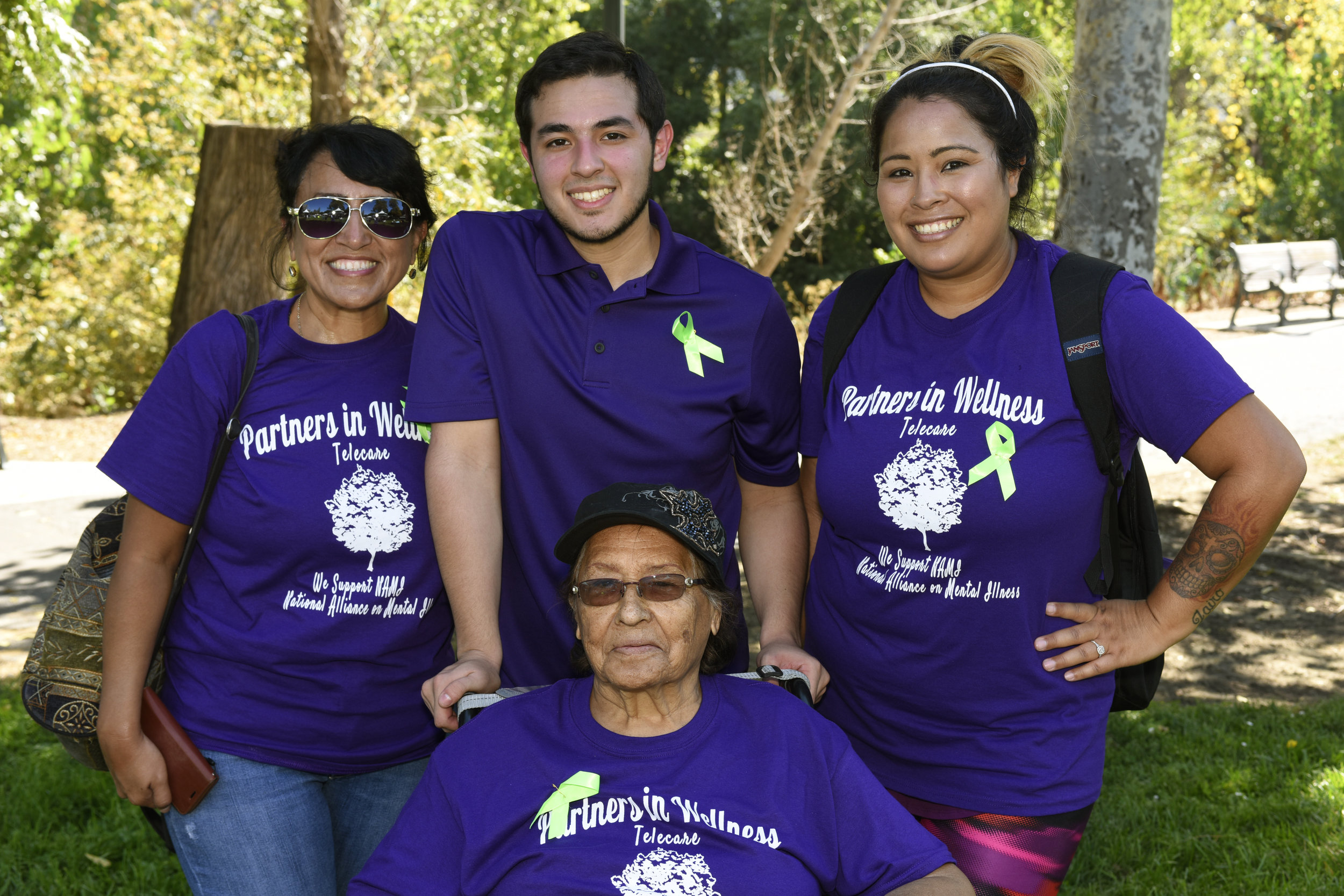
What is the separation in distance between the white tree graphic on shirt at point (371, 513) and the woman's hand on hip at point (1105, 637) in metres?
1.39

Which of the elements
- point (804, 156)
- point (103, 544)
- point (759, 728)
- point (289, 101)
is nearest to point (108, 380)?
point (289, 101)

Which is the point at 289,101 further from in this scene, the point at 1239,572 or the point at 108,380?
the point at 1239,572

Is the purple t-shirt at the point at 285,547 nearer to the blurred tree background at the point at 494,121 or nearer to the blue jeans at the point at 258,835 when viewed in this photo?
the blue jeans at the point at 258,835

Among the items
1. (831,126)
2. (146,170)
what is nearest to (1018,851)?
(831,126)

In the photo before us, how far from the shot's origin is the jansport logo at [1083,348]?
232cm

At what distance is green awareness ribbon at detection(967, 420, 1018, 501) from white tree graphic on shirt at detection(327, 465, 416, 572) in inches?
48.5

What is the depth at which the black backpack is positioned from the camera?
232 cm

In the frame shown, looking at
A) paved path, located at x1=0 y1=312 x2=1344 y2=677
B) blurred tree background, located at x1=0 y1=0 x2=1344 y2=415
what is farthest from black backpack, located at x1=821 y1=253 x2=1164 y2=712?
blurred tree background, located at x1=0 y1=0 x2=1344 y2=415

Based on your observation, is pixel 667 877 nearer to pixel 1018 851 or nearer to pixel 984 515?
pixel 1018 851

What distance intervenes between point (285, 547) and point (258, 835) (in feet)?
2.05

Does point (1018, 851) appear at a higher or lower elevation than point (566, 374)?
lower

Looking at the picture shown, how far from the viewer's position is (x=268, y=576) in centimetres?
254

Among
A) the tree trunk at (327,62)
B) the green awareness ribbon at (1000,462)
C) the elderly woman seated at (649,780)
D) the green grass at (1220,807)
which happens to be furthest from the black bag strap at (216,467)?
the tree trunk at (327,62)

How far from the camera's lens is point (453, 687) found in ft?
7.82
